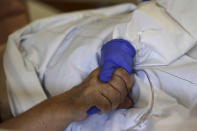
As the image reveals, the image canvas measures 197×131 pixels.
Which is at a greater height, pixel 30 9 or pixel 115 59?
pixel 115 59

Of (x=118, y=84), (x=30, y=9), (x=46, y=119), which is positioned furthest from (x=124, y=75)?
A: (x=30, y=9)

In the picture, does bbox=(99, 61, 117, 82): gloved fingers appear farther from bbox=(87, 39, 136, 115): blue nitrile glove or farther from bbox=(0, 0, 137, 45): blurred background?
bbox=(0, 0, 137, 45): blurred background

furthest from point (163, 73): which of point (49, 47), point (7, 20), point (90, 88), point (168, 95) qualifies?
point (7, 20)

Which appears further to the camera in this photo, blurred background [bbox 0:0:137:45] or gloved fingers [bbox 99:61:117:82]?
blurred background [bbox 0:0:137:45]

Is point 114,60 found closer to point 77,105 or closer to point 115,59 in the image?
point 115,59

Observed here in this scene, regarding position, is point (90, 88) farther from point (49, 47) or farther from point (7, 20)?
point (7, 20)

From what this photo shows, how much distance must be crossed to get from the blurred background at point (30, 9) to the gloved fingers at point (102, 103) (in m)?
0.90

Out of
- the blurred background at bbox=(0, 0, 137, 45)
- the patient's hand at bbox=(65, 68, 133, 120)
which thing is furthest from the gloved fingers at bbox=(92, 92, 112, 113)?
the blurred background at bbox=(0, 0, 137, 45)

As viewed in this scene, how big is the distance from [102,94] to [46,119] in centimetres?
11

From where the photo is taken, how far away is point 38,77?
0.53m

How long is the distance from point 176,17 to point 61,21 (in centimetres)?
33

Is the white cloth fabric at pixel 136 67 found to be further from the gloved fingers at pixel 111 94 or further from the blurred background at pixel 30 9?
the blurred background at pixel 30 9

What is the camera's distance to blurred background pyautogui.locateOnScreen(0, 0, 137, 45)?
3.69 ft

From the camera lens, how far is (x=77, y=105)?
406 millimetres
